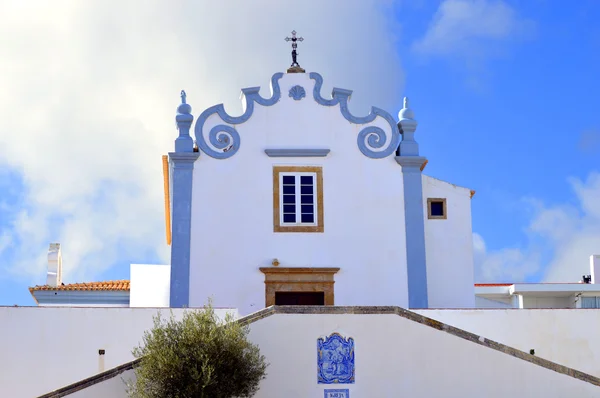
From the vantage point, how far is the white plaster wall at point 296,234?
23.9 metres

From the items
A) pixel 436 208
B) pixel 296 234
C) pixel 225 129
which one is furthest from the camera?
pixel 436 208

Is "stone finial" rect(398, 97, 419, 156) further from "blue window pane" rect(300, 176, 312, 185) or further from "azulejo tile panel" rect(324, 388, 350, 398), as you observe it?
"azulejo tile panel" rect(324, 388, 350, 398)

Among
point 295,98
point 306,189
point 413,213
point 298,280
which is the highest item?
point 295,98

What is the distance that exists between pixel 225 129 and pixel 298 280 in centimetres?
383

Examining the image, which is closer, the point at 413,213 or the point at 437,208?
the point at 413,213

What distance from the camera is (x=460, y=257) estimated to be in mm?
25141

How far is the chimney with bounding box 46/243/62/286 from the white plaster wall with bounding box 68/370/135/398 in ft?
43.1

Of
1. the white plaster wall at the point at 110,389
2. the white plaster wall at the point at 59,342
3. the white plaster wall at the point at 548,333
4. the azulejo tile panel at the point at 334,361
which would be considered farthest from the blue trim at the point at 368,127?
the white plaster wall at the point at 110,389

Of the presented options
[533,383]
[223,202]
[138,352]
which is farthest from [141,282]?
[533,383]

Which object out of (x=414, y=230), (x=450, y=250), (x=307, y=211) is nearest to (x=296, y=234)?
(x=307, y=211)

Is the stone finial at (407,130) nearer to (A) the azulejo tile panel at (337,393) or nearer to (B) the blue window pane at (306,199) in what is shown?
(B) the blue window pane at (306,199)

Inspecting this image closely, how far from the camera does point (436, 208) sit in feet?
83.5

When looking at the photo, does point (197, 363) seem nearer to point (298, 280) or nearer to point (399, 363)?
point (399, 363)

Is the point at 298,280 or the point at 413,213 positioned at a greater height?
the point at 413,213
